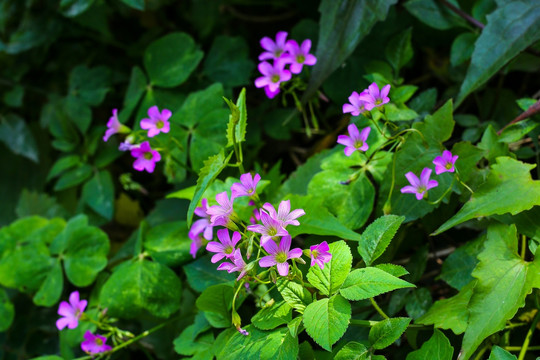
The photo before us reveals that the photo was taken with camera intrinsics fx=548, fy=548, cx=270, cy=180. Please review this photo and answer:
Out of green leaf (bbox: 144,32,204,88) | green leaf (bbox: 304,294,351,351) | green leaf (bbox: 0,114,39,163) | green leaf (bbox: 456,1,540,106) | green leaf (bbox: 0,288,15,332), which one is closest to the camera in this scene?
green leaf (bbox: 304,294,351,351)

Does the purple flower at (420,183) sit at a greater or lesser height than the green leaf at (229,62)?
greater

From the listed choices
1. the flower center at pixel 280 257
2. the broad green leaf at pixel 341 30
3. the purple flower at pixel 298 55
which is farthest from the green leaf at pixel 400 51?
the flower center at pixel 280 257

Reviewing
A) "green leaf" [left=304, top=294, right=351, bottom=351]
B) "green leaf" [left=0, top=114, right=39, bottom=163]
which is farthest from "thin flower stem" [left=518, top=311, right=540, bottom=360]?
"green leaf" [left=0, top=114, right=39, bottom=163]

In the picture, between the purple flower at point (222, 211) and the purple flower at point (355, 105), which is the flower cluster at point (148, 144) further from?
the purple flower at point (355, 105)

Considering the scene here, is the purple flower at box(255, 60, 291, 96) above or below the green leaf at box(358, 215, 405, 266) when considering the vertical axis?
above

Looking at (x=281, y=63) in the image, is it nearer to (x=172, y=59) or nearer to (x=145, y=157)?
(x=145, y=157)

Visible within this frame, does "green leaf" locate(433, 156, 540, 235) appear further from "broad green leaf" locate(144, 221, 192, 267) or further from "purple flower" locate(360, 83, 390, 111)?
"broad green leaf" locate(144, 221, 192, 267)
